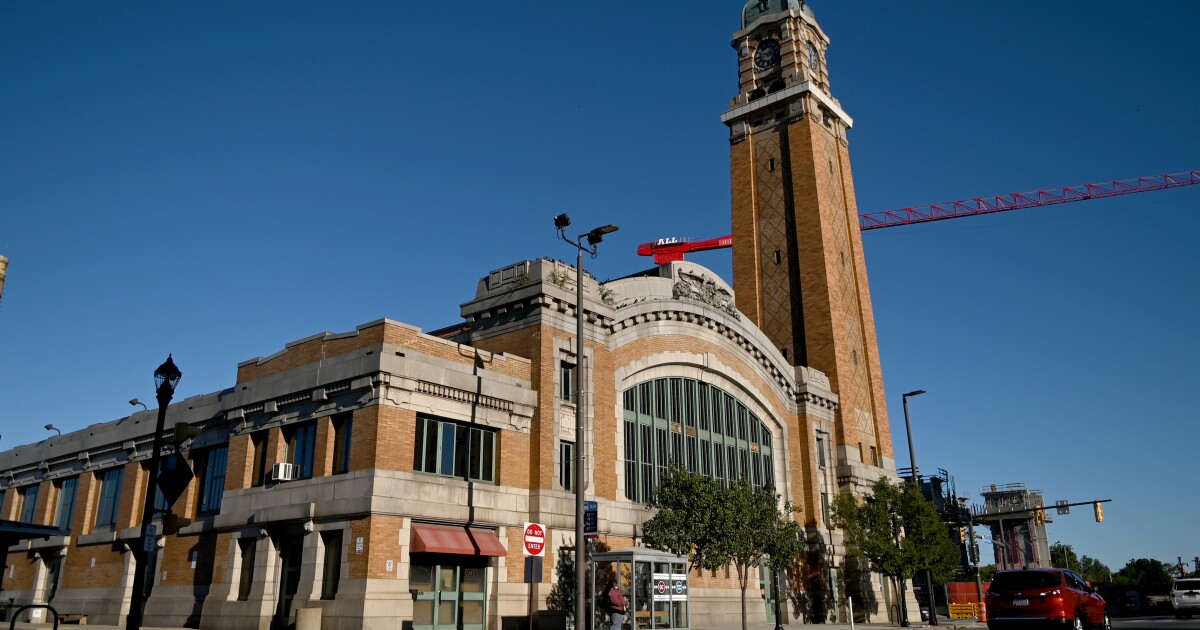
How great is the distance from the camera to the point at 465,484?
2753 centimetres

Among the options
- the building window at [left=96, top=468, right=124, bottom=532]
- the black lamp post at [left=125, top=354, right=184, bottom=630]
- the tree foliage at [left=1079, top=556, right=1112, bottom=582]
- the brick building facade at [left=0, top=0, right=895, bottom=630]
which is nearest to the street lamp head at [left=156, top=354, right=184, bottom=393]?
the black lamp post at [left=125, top=354, right=184, bottom=630]

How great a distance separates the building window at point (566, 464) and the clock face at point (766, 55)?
36.6 m

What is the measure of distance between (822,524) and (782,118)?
2571cm

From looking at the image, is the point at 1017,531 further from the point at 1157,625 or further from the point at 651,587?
the point at 651,587

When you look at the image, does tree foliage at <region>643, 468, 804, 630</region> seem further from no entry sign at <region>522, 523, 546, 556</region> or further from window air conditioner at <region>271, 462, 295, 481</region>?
window air conditioner at <region>271, 462, 295, 481</region>

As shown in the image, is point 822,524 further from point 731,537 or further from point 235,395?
point 235,395

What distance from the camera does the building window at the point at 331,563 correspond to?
25.3 meters

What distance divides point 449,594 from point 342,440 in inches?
221

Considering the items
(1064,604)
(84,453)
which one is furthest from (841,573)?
(84,453)

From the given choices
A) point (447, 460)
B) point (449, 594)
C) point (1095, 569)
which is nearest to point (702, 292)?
point (447, 460)

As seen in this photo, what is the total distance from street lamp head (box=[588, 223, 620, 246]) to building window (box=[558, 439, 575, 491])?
8.65m

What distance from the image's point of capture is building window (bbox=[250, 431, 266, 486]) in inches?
1131

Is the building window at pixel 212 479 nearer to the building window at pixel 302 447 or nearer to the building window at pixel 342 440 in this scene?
the building window at pixel 302 447

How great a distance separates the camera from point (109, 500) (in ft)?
119
